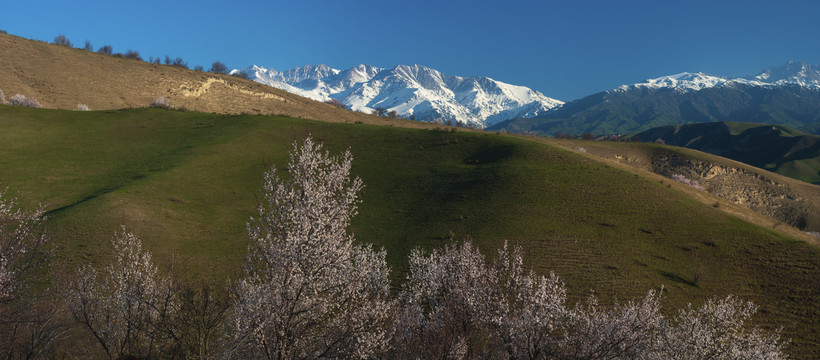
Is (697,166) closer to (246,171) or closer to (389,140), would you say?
(389,140)

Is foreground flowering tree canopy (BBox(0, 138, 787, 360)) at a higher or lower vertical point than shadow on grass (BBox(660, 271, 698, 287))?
higher

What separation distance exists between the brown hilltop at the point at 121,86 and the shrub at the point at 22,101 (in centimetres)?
413

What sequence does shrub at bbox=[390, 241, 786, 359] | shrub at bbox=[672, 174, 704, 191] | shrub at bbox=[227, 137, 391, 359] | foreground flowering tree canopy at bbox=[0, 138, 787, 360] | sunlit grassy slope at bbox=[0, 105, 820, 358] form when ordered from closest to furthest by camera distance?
shrub at bbox=[227, 137, 391, 359] < foreground flowering tree canopy at bbox=[0, 138, 787, 360] < shrub at bbox=[390, 241, 786, 359] < sunlit grassy slope at bbox=[0, 105, 820, 358] < shrub at bbox=[672, 174, 704, 191]

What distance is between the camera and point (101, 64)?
11981 centimetres

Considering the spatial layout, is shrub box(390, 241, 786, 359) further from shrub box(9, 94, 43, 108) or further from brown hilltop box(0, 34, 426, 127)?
brown hilltop box(0, 34, 426, 127)

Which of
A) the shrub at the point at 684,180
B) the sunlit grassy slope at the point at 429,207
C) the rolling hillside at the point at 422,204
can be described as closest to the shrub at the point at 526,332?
the rolling hillside at the point at 422,204

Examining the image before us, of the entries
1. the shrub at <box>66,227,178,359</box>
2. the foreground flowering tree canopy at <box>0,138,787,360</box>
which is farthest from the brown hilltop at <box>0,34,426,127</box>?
the foreground flowering tree canopy at <box>0,138,787,360</box>

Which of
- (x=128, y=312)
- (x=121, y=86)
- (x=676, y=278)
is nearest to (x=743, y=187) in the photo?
(x=676, y=278)

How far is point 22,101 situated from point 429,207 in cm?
8526

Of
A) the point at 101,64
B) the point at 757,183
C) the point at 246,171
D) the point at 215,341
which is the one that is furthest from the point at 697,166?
the point at 101,64

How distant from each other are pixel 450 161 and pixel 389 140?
1413cm

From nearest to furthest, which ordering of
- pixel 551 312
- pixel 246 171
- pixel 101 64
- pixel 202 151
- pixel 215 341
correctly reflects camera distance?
pixel 551 312, pixel 215 341, pixel 246 171, pixel 202 151, pixel 101 64

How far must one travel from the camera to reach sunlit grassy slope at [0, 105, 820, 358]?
34.2 m

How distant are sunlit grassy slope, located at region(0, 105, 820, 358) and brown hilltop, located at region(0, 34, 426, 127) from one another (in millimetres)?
27425
